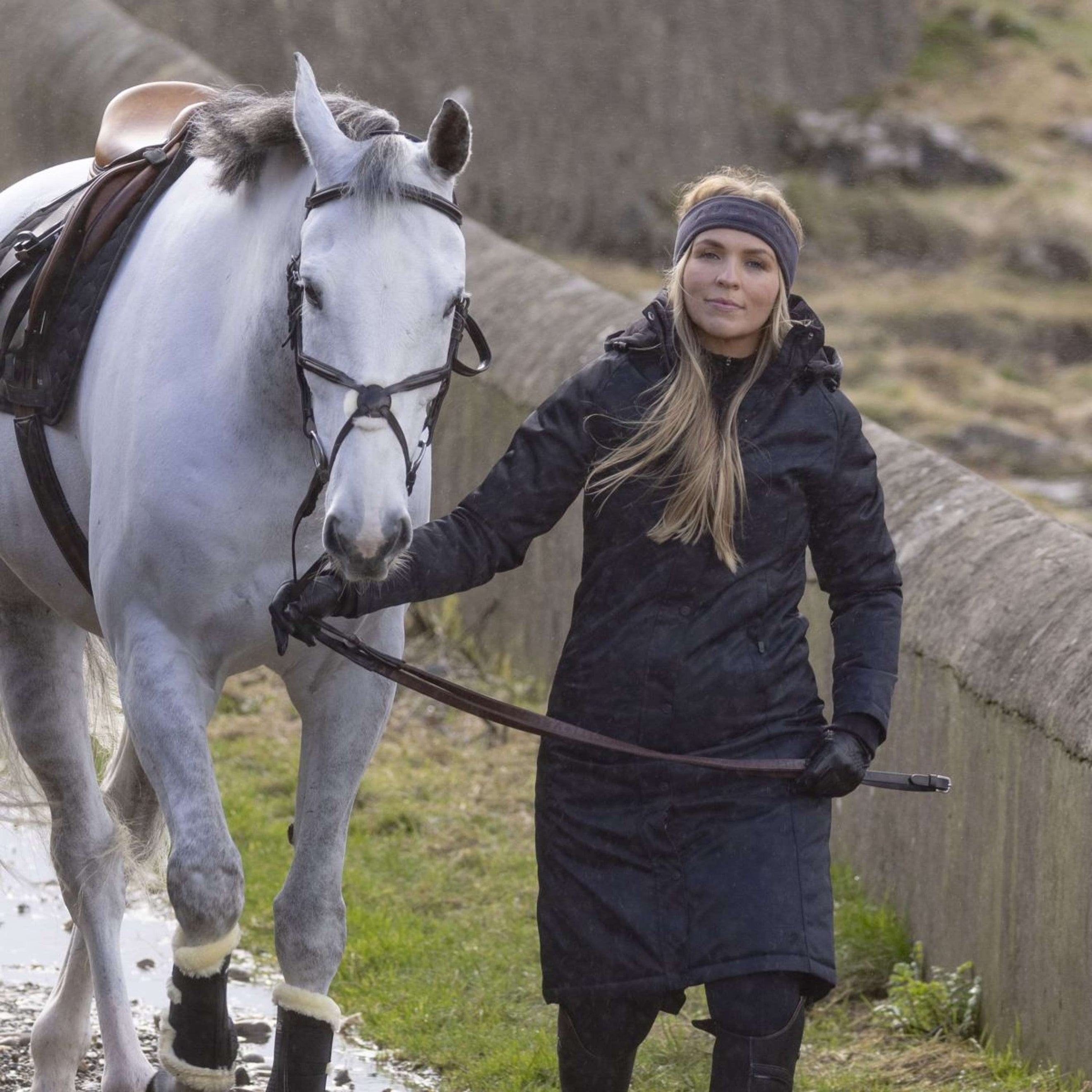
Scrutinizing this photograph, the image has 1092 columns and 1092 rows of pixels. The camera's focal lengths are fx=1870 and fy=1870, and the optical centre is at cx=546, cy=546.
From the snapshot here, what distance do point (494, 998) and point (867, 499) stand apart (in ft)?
6.50

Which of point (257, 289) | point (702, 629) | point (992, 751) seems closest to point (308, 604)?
point (257, 289)

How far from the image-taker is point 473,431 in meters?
7.46

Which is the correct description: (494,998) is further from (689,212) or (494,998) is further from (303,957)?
(689,212)

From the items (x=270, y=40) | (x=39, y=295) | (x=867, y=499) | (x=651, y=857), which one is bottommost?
(x=651, y=857)

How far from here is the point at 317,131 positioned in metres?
2.95

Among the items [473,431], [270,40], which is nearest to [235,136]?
[473,431]

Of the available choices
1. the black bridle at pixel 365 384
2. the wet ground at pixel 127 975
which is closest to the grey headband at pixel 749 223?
the black bridle at pixel 365 384

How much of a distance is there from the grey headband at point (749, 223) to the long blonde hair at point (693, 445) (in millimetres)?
23

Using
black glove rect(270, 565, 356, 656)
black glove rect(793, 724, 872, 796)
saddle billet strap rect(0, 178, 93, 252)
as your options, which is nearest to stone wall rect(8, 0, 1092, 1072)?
black glove rect(793, 724, 872, 796)

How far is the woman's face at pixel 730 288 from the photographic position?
10.3 feet

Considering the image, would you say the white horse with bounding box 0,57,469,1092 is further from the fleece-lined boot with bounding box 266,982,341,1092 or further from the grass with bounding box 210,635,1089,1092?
the grass with bounding box 210,635,1089,1092

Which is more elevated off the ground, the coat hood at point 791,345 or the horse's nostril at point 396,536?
the coat hood at point 791,345

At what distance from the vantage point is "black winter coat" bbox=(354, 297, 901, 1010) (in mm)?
3094

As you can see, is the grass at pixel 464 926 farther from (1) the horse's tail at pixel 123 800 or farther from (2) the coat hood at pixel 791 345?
(2) the coat hood at pixel 791 345
